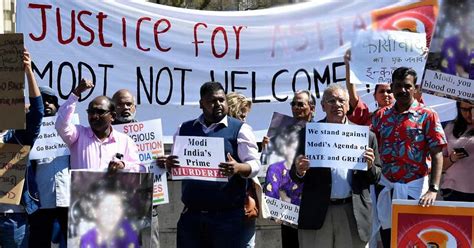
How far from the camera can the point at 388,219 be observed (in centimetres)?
880

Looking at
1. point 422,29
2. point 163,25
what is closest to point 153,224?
point 163,25

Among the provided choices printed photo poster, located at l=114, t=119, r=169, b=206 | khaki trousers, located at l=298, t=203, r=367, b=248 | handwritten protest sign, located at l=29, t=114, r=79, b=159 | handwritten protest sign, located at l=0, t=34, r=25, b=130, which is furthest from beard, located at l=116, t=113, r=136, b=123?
khaki trousers, located at l=298, t=203, r=367, b=248

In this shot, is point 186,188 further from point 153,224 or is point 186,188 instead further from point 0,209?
point 0,209

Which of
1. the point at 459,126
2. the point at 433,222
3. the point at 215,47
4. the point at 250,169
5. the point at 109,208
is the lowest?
the point at 433,222

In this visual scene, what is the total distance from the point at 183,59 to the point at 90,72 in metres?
0.86

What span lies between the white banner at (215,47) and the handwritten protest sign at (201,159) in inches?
85.0

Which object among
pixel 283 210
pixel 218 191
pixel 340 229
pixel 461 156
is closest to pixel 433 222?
pixel 340 229

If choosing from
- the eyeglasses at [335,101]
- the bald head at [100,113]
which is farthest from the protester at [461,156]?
the bald head at [100,113]

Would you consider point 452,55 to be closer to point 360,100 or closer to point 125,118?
point 360,100

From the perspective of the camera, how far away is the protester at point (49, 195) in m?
9.00

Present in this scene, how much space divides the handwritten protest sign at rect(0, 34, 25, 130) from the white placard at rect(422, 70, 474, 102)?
3200mm

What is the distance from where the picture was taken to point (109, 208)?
7996 millimetres

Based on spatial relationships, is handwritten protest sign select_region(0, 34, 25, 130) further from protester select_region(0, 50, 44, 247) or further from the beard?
the beard

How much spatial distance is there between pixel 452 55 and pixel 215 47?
2.31m
